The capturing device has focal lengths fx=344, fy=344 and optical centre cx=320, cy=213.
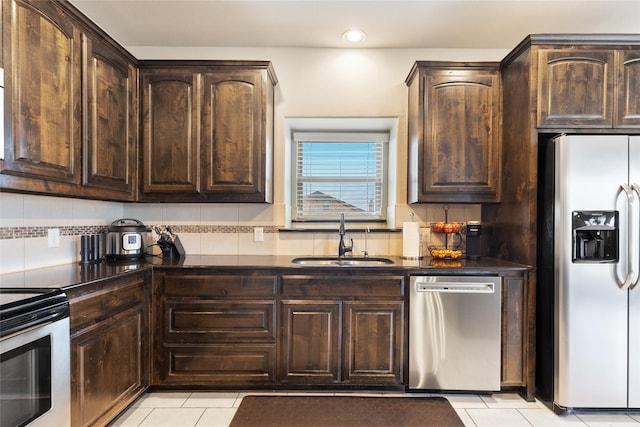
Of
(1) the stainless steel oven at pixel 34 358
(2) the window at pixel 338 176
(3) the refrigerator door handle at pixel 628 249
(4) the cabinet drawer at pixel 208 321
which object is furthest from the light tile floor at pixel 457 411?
(2) the window at pixel 338 176

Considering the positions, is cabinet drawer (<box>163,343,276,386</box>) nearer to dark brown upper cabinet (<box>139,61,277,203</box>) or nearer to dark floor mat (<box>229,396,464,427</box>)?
dark floor mat (<box>229,396,464,427</box>)

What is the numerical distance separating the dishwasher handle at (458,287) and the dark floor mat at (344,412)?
0.66 metres

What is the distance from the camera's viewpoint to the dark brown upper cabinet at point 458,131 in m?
2.59

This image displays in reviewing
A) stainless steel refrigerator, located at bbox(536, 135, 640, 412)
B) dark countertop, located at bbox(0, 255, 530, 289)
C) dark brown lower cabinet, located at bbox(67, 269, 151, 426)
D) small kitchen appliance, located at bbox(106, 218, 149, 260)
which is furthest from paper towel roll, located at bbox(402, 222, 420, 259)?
small kitchen appliance, located at bbox(106, 218, 149, 260)

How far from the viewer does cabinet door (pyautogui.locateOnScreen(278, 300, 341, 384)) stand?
2.30 m

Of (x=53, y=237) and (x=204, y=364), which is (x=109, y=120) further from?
(x=204, y=364)

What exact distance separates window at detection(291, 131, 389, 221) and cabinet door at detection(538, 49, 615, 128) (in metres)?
1.32

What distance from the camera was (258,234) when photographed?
2957 mm

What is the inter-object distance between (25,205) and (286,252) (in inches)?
69.8

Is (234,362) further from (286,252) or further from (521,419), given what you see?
(521,419)

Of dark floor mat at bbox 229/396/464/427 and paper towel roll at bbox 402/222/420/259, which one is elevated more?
paper towel roll at bbox 402/222/420/259

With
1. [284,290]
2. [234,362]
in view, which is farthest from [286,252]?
[234,362]

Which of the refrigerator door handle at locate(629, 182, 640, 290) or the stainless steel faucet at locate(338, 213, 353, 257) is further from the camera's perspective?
the stainless steel faucet at locate(338, 213, 353, 257)

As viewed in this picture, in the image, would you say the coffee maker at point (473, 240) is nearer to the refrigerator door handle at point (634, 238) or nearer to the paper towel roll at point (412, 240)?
the paper towel roll at point (412, 240)
